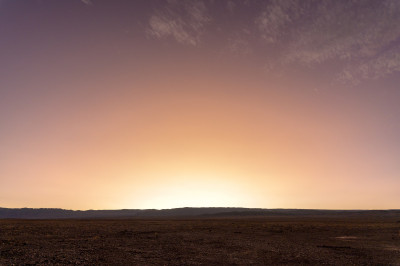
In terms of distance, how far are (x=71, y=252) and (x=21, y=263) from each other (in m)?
5.30

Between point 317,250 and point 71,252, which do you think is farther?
point 317,250

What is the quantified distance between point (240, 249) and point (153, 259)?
9.39 meters

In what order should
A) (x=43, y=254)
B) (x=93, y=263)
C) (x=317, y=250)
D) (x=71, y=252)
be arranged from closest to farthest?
(x=93, y=263), (x=43, y=254), (x=71, y=252), (x=317, y=250)

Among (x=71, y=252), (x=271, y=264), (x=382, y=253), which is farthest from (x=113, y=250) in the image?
(x=382, y=253)

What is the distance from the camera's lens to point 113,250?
2539 centimetres

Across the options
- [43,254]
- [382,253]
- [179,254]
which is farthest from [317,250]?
[43,254]

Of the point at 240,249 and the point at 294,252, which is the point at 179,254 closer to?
the point at 240,249

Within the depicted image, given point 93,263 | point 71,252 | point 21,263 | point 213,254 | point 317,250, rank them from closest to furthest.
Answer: point 21,263
point 93,263
point 71,252
point 213,254
point 317,250

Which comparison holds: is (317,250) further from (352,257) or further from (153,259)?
(153,259)

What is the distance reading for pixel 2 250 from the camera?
2283 centimetres

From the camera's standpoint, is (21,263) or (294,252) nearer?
(21,263)

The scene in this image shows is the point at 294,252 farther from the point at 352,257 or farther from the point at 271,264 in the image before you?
the point at 271,264

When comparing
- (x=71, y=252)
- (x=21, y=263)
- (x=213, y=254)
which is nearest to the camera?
(x=21, y=263)

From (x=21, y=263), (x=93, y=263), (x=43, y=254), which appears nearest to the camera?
(x=21, y=263)
